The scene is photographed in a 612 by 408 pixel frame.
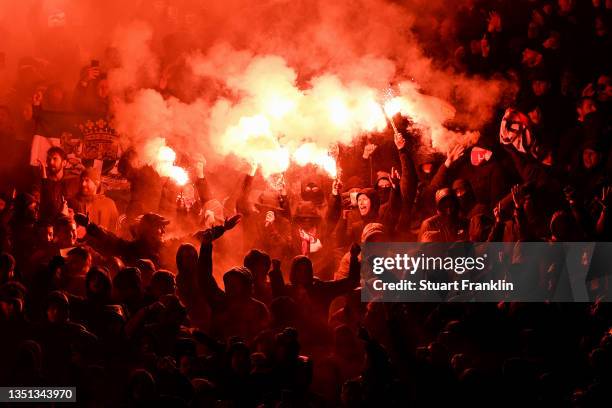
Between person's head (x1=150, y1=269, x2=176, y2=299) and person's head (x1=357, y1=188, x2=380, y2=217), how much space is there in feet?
9.57

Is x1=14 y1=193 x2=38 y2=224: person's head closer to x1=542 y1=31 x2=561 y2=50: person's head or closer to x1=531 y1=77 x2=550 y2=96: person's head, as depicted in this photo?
x1=531 y1=77 x2=550 y2=96: person's head

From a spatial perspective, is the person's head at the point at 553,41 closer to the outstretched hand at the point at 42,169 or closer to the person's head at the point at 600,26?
the person's head at the point at 600,26

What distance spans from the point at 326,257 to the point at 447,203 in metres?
1.90

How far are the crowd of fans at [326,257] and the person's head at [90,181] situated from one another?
2cm

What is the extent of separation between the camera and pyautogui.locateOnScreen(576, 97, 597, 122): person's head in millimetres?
14750

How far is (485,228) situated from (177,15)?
5812 millimetres

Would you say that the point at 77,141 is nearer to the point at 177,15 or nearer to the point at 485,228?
the point at 177,15

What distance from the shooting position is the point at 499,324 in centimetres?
1394

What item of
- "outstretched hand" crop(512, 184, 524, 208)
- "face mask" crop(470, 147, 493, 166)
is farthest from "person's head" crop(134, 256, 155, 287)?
"outstretched hand" crop(512, 184, 524, 208)

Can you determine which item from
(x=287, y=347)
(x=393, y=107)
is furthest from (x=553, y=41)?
(x=287, y=347)

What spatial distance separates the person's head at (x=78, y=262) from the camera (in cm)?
1448

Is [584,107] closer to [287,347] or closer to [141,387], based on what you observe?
[287,347]

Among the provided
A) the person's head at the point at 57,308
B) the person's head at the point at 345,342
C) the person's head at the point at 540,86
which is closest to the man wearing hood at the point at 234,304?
the person's head at the point at 345,342

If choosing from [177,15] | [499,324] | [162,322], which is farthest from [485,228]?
[177,15]
